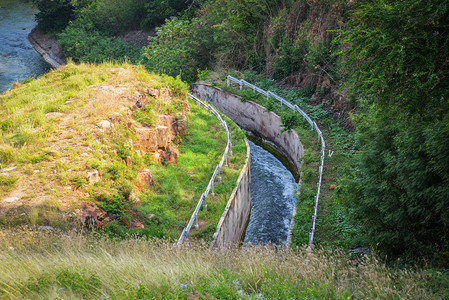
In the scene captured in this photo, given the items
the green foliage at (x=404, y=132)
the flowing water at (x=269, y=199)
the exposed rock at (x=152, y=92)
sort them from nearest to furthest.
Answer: the green foliage at (x=404, y=132)
the flowing water at (x=269, y=199)
the exposed rock at (x=152, y=92)

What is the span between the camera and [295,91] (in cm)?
2173

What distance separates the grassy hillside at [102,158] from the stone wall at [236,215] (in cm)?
26

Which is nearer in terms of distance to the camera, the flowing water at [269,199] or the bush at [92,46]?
the flowing water at [269,199]

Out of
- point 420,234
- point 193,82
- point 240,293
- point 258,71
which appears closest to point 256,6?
point 258,71

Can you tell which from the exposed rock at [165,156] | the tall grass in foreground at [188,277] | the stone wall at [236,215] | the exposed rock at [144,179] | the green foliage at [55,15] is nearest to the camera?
the tall grass in foreground at [188,277]

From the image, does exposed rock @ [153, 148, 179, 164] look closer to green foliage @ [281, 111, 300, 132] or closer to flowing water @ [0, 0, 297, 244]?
flowing water @ [0, 0, 297, 244]

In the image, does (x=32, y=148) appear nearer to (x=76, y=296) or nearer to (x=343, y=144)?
(x=76, y=296)

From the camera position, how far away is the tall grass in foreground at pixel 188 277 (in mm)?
4941

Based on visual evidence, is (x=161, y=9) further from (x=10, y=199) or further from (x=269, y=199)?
(x=10, y=199)

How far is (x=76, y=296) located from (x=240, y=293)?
226 cm

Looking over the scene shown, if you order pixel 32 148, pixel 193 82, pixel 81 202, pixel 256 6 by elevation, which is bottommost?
pixel 193 82

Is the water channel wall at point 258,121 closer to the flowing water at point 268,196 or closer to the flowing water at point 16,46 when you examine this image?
the flowing water at point 268,196

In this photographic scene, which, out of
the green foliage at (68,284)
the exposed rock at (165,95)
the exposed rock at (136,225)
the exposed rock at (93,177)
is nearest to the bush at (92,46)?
the exposed rock at (165,95)

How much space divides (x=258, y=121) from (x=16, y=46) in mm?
37329
